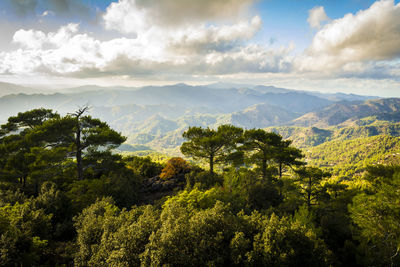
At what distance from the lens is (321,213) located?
26.1 metres

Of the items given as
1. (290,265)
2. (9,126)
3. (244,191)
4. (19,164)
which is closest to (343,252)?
(244,191)

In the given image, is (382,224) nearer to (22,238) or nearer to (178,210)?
(178,210)

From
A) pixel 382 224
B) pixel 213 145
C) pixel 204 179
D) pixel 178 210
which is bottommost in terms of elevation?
pixel 204 179

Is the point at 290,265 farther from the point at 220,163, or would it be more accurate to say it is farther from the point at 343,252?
the point at 220,163

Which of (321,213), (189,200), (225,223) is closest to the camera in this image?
(225,223)

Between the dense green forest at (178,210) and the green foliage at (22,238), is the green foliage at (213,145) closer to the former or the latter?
the dense green forest at (178,210)

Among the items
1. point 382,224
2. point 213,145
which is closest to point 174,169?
point 213,145

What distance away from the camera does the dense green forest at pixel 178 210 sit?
32.5 ft

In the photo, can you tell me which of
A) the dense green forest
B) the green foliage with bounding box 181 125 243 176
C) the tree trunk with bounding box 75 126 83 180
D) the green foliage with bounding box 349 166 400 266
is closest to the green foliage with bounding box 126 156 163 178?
the dense green forest

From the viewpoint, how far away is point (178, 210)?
41.0 ft

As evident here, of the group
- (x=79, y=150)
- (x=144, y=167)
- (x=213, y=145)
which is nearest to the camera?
(x=79, y=150)

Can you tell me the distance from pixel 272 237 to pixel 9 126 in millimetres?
39768

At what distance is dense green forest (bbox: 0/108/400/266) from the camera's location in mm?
9906

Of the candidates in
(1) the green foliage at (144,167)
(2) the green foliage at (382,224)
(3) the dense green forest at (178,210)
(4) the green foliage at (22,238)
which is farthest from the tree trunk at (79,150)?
(2) the green foliage at (382,224)
